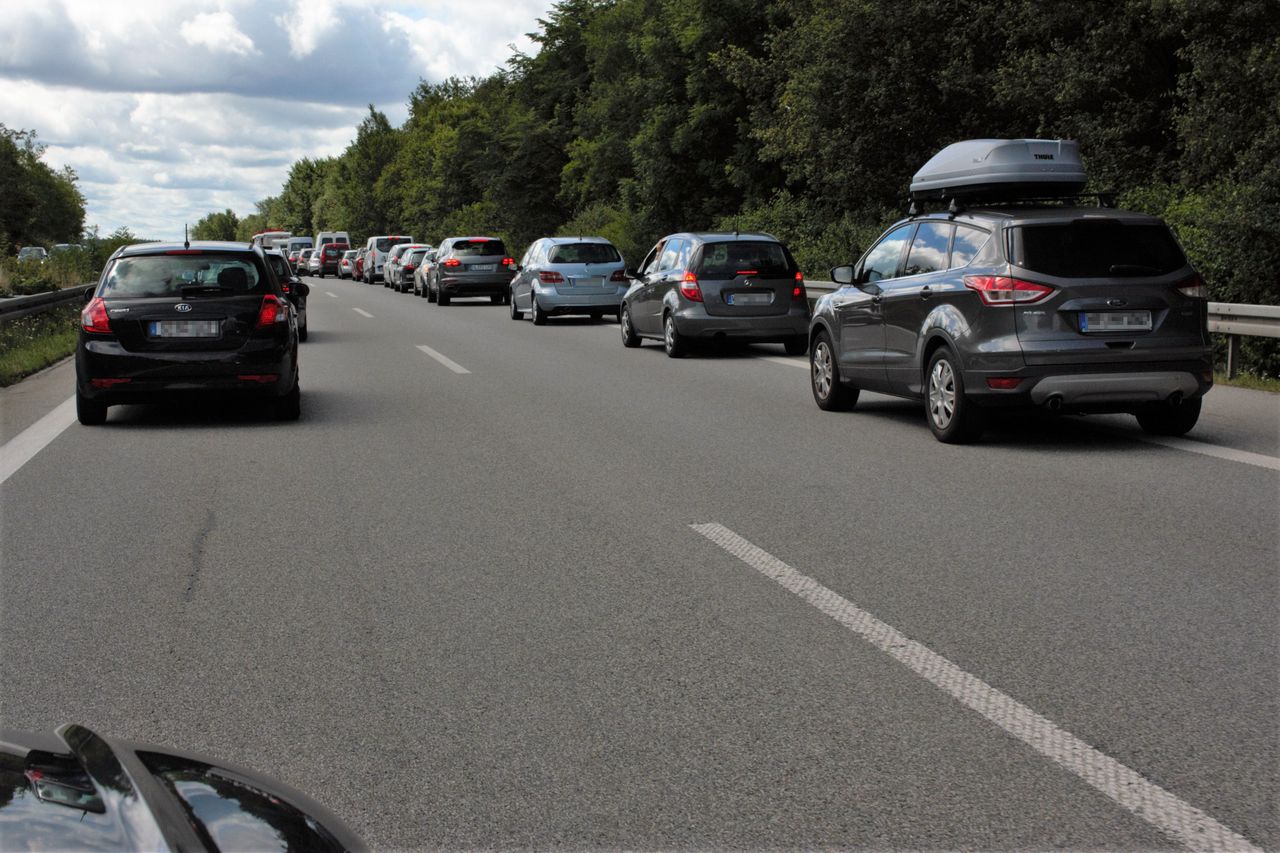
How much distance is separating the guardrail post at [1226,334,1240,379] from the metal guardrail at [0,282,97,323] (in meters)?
12.1

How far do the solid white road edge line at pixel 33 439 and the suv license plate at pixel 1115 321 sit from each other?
7.29 m

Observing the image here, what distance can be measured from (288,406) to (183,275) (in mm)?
1398

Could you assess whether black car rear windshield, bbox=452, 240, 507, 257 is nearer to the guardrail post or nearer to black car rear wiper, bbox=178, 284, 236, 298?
the guardrail post

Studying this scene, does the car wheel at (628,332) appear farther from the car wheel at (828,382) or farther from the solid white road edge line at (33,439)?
the solid white road edge line at (33,439)

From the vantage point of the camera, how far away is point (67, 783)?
198 cm

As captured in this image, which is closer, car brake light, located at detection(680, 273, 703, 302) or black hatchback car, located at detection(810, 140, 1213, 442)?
black hatchback car, located at detection(810, 140, 1213, 442)

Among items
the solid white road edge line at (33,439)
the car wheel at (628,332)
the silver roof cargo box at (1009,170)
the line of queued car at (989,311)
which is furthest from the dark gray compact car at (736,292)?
the solid white road edge line at (33,439)

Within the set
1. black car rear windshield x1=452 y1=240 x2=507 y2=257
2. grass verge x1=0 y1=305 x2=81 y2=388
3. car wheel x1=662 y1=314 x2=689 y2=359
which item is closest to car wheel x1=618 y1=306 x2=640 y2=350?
car wheel x1=662 y1=314 x2=689 y2=359

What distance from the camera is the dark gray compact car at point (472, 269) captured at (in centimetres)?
3528

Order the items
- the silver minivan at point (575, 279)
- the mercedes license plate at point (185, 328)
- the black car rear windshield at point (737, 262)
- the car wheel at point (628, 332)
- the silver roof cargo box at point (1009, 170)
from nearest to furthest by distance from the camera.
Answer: the mercedes license plate at point (185, 328) < the silver roof cargo box at point (1009, 170) < the black car rear windshield at point (737, 262) < the car wheel at point (628, 332) < the silver minivan at point (575, 279)

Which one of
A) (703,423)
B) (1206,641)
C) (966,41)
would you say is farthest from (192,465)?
(966,41)

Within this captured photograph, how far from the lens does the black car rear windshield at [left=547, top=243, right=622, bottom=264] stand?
26.9 m

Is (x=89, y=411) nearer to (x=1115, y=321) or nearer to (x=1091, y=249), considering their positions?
(x=1091, y=249)

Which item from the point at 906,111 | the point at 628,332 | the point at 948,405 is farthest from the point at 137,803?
the point at 906,111
